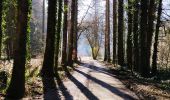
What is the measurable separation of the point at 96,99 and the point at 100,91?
2.30 meters

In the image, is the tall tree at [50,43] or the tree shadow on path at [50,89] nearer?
the tree shadow on path at [50,89]

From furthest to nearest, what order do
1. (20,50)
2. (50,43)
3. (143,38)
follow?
(143,38) < (50,43) < (20,50)

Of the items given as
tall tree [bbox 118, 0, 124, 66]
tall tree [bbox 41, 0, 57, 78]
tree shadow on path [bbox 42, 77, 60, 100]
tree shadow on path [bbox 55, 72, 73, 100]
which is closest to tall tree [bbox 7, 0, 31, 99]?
tree shadow on path [bbox 42, 77, 60, 100]

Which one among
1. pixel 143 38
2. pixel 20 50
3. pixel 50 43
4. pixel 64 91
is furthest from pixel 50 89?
pixel 143 38

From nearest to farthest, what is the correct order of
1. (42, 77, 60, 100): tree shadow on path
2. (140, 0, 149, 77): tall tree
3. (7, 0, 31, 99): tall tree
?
(7, 0, 31, 99): tall tree → (42, 77, 60, 100): tree shadow on path → (140, 0, 149, 77): tall tree

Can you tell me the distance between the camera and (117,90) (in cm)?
1606

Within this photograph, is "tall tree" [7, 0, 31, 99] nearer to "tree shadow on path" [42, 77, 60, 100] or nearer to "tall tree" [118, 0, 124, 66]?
"tree shadow on path" [42, 77, 60, 100]

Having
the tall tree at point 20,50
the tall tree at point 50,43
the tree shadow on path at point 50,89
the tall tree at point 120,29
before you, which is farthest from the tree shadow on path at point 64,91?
the tall tree at point 120,29

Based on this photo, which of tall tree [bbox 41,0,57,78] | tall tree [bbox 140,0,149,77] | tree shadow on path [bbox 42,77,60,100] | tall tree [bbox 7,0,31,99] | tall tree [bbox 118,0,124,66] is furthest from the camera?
tall tree [bbox 118,0,124,66]

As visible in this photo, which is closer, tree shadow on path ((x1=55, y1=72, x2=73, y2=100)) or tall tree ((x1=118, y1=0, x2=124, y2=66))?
tree shadow on path ((x1=55, y1=72, x2=73, y2=100))

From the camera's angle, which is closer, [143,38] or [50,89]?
[50,89]

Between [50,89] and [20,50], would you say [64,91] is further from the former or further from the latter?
[20,50]

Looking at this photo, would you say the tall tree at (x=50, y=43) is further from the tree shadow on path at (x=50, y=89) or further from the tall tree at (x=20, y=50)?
the tall tree at (x=20, y=50)

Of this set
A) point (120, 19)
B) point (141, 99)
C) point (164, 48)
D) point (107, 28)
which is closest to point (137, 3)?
point (120, 19)
